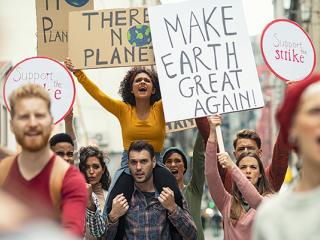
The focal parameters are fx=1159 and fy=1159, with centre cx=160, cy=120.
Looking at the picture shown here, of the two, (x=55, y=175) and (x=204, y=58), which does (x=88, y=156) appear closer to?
(x=204, y=58)

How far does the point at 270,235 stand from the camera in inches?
164

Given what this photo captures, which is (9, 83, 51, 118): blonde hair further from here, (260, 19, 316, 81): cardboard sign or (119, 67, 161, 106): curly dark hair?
(260, 19, 316, 81): cardboard sign

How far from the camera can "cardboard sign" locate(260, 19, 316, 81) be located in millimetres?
9625

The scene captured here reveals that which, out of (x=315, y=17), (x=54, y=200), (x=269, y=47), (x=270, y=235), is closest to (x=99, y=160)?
(x=269, y=47)

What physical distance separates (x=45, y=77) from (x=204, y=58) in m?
1.30

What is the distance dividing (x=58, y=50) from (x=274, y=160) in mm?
2290

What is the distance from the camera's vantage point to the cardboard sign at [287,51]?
962 centimetres

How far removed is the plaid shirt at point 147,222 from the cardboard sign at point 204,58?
2.42ft

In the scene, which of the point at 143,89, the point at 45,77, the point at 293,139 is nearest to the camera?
the point at 293,139

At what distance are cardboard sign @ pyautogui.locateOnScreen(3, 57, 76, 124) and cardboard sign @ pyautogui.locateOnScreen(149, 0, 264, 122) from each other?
0.83 meters

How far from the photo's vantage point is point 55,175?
5.15 m

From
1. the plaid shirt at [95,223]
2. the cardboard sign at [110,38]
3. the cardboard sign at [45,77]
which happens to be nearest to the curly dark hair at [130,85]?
the cardboard sign at [110,38]

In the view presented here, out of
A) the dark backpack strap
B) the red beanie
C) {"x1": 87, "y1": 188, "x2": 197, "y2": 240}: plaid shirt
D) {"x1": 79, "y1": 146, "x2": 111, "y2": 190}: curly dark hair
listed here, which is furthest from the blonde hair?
{"x1": 79, "y1": 146, "x2": 111, "y2": 190}: curly dark hair

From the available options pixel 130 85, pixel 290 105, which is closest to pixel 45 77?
pixel 130 85
